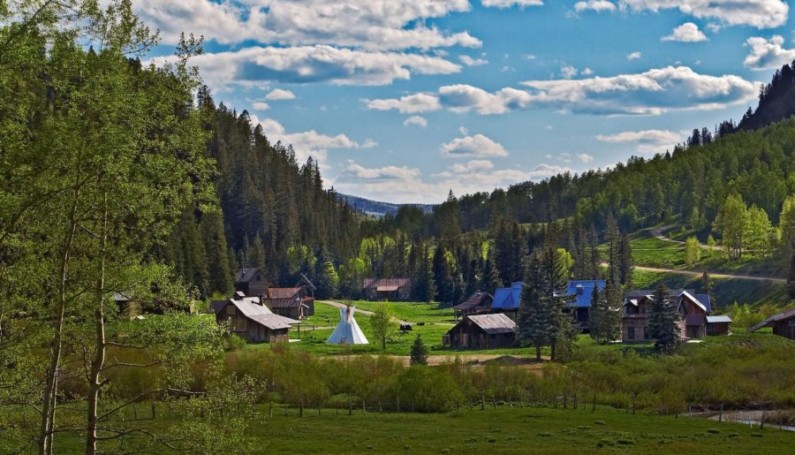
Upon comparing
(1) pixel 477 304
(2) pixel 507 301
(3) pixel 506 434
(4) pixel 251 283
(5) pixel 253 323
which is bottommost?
(3) pixel 506 434

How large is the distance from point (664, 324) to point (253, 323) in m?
40.4

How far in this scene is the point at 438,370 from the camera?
53156 millimetres

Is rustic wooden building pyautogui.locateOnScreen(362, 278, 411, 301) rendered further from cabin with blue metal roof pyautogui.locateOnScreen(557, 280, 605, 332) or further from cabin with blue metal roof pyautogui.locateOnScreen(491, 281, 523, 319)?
cabin with blue metal roof pyautogui.locateOnScreen(557, 280, 605, 332)

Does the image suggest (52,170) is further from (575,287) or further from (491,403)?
(575,287)

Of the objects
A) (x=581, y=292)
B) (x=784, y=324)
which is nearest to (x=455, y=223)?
(x=581, y=292)

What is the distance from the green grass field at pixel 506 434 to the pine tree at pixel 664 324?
22442mm

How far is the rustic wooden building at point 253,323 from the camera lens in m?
86.2

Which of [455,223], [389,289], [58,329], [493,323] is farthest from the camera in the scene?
[455,223]

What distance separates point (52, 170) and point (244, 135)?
592 feet

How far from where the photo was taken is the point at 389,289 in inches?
6334

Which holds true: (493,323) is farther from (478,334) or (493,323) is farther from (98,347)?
(98,347)

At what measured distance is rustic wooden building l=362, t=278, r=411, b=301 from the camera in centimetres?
16112

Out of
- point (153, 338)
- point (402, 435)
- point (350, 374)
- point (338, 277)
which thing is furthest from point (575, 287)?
point (153, 338)

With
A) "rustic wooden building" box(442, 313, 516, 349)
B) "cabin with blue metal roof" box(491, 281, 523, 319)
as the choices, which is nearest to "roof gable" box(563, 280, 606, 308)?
"cabin with blue metal roof" box(491, 281, 523, 319)
